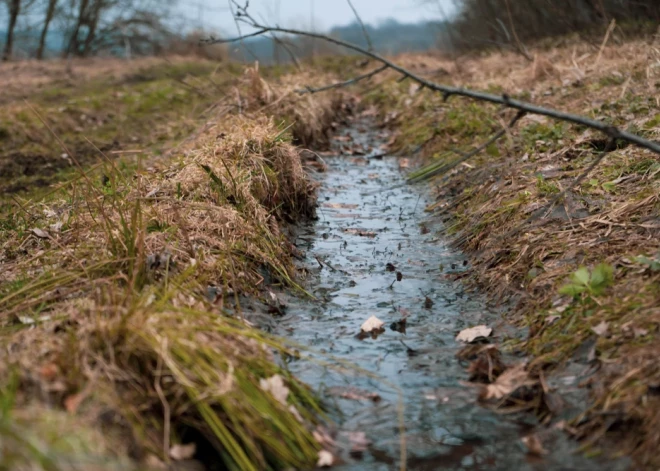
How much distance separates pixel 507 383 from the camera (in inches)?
121

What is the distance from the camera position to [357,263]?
4.93 m

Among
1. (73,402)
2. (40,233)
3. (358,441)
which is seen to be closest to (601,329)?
(358,441)

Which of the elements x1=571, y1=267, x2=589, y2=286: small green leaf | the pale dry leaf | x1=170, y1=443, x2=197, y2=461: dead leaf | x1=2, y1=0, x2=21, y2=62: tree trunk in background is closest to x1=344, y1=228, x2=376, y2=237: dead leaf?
x1=571, y1=267, x2=589, y2=286: small green leaf

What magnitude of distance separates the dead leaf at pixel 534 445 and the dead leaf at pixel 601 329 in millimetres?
606

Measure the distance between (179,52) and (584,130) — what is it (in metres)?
21.0

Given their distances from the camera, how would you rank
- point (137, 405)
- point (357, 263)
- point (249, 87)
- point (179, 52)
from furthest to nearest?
point (179, 52) → point (249, 87) → point (357, 263) → point (137, 405)

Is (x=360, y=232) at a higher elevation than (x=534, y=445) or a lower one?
higher

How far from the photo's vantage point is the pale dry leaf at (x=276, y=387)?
2.71 meters

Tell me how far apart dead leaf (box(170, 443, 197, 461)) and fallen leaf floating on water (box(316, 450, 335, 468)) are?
17.9 inches

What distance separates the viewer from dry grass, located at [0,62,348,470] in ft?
7.47

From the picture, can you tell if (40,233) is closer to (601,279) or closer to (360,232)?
(360,232)

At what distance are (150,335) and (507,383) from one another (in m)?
1.54

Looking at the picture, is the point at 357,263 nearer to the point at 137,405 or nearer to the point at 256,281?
the point at 256,281

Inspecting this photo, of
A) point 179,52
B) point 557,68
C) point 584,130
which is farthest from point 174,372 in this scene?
point 179,52
